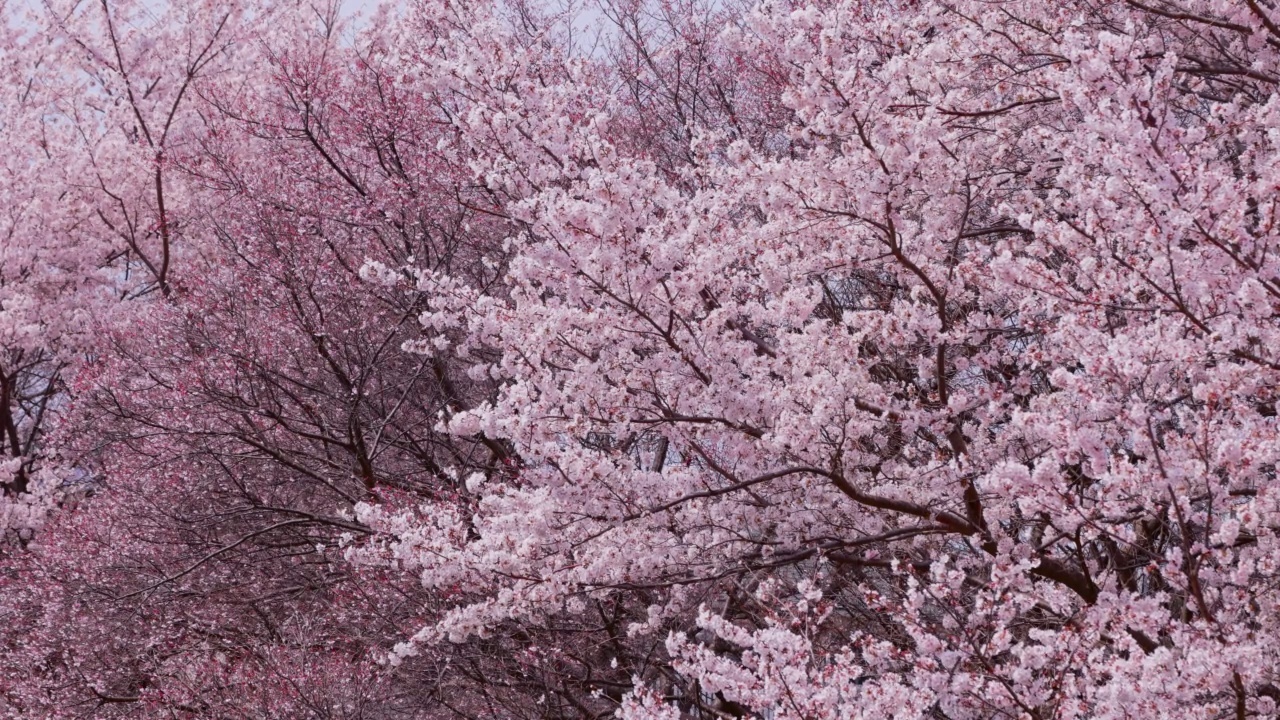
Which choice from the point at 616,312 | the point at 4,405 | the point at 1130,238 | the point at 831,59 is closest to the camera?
the point at 1130,238

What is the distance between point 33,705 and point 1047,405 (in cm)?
1036

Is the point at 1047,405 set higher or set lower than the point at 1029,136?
lower

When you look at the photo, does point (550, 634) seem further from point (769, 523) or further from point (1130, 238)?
point (1130, 238)

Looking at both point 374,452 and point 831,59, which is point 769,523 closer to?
point 831,59

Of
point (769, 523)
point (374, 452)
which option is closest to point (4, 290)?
point (374, 452)

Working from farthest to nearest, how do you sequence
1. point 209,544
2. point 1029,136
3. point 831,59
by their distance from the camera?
point 209,544 → point 1029,136 → point 831,59

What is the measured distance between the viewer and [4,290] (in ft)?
53.9

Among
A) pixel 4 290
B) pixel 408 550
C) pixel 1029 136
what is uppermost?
pixel 4 290

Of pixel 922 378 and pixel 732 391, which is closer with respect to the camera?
pixel 732 391

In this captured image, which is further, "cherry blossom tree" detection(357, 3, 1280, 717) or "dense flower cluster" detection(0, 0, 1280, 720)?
"dense flower cluster" detection(0, 0, 1280, 720)

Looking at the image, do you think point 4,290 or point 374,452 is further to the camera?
point 4,290

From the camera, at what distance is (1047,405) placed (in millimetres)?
5773

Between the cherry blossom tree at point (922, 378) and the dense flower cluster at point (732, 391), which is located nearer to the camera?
the cherry blossom tree at point (922, 378)

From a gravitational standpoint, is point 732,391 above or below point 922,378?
below
